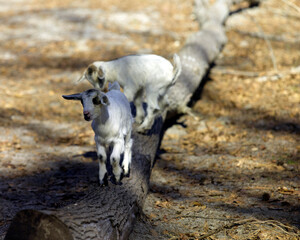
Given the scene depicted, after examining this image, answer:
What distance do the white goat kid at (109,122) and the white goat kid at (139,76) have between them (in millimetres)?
647

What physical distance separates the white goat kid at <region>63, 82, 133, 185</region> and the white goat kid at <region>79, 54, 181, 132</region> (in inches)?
25.5

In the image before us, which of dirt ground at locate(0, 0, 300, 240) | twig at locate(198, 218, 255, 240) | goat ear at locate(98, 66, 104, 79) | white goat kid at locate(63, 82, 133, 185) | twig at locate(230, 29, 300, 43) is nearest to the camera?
white goat kid at locate(63, 82, 133, 185)

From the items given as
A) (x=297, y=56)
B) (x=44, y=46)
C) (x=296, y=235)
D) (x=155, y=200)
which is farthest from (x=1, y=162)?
(x=297, y=56)

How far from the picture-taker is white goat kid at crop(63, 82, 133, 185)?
3625 mm

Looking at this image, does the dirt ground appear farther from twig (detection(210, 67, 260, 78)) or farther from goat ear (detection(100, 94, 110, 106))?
goat ear (detection(100, 94, 110, 106))

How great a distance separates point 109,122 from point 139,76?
4.43ft

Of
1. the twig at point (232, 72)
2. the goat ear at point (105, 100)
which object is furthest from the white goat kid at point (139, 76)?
the twig at point (232, 72)

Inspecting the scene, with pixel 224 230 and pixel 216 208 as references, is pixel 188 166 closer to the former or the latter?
pixel 216 208

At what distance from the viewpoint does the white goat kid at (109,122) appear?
362 cm

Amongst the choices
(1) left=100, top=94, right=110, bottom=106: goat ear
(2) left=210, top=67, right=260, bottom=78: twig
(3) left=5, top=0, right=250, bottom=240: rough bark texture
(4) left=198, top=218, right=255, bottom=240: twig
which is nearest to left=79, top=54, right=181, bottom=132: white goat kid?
(3) left=5, top=0, right=250, bottom=240: rough bark texture

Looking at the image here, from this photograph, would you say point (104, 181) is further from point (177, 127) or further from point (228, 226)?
point (177, 127)

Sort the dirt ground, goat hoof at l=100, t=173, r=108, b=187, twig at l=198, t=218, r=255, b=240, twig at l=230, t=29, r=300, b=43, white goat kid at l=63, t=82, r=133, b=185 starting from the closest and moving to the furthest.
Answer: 1. white goat kid at l=63, t=82, r=133, b=185
2. twig at l=198, t=218, r=255, b=240
3. goat hoof at l=100, t=173, r=108, b=187
4. the dirt ground
5. twig at l=230, t=29, r=300, b=43

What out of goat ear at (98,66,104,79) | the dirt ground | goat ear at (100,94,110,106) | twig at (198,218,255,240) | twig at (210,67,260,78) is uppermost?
goat ear at (100,94,110,106)

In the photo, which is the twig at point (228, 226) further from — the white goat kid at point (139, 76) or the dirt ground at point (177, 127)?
the white goat kid at point (139, 76)
